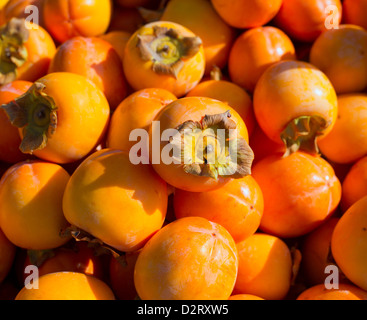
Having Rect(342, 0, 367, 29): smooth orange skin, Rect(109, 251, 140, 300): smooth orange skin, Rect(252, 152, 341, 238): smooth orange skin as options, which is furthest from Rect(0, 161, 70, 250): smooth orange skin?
Rect(342, 0, 367, 29): smooth orange skin

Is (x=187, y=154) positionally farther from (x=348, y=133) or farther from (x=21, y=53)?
(x=21, y=53)

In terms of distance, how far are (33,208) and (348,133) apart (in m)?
1.41

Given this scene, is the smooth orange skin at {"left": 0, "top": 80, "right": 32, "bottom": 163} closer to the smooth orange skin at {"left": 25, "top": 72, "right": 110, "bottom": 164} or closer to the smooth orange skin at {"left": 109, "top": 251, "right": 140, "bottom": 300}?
the smooth orange skin at {"left": 25, "top": 72, "right": 110, "bottom": 164}

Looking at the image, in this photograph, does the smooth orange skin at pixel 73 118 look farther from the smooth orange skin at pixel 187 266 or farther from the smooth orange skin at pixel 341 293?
the smooth orange skin at pixel 341 293

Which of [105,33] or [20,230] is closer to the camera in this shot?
[20,230]

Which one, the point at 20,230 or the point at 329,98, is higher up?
the point at 329,98

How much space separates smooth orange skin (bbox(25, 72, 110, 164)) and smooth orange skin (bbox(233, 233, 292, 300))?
768 mm

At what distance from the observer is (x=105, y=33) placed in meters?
2.62

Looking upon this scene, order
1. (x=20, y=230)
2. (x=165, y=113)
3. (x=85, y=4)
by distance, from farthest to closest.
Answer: (x=85, y=4)
(x=20, y=230)
(x=165, y=113)

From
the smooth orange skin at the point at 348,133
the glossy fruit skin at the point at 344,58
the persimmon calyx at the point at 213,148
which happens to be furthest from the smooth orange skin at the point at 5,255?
the glossy fruit skin at the point at 344,58

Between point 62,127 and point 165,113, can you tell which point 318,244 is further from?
point 62,127

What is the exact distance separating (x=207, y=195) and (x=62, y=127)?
2.08 ft

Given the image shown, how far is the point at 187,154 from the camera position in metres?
1.41
